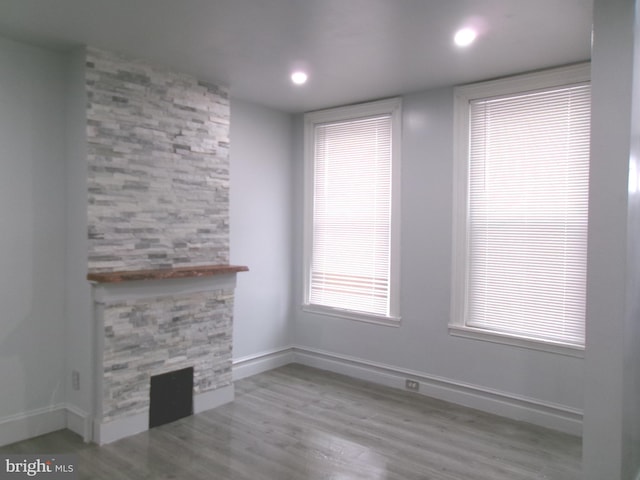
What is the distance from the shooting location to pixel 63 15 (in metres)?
2.79

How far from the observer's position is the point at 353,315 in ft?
15.8

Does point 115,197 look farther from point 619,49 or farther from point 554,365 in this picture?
point 554,365

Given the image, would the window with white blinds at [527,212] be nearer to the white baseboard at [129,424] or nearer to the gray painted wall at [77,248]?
the white baseboard at [129,424]

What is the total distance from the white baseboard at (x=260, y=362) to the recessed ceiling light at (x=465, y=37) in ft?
11.2

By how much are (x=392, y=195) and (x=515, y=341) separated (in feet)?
5.53

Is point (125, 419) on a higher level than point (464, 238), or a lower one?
lower

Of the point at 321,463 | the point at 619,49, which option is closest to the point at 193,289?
the point at 321,463

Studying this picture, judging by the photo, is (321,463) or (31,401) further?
(31,401)

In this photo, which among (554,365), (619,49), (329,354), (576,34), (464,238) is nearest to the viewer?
(619,49)

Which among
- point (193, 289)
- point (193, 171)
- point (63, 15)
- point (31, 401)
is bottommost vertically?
point (31, 401)

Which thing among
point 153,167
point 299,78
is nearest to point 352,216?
point 299,78

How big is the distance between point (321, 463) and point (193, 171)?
8.04 ft

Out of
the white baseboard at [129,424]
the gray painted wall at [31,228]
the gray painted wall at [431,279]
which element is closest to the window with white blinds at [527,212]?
the gray painted wall at [431,279]

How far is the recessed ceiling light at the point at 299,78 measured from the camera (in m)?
3.84
